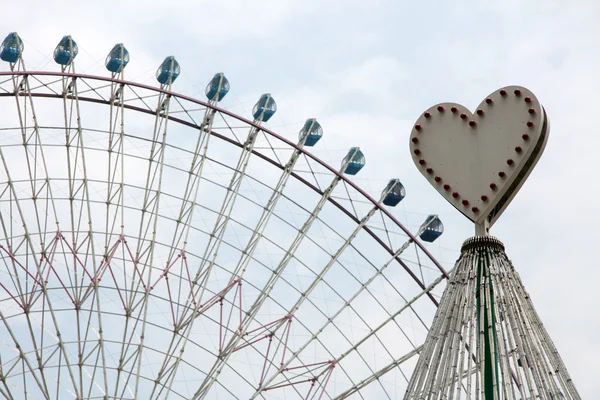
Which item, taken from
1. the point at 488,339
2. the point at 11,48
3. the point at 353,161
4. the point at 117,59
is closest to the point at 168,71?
the point at 117,59

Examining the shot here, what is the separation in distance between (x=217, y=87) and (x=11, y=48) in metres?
7.76

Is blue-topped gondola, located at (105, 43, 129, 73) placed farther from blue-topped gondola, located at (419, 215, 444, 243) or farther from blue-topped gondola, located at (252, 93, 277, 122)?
blue-topped gondola, located at (419, 215, 444, 243)

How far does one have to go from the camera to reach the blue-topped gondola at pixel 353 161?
44938 mm

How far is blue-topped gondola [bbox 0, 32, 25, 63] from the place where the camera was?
4041 centimetres

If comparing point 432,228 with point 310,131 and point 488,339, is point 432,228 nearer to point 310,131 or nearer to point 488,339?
point 310,131

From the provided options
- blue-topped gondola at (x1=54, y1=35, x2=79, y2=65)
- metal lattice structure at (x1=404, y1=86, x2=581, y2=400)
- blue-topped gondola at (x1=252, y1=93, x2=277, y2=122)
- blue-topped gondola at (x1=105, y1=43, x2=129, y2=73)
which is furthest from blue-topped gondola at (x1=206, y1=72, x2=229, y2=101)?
metal lattice structure at (x1=404, y1=86, x2=581, y2=400)

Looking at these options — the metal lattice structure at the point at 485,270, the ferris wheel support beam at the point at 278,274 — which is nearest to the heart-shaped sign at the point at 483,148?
the metal lattice structure at the point at 485,270

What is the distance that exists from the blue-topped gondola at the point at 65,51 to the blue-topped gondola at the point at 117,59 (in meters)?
1.36

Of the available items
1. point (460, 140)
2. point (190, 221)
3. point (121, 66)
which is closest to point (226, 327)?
point (190, 221)

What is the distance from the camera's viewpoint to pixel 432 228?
4506 centimetres

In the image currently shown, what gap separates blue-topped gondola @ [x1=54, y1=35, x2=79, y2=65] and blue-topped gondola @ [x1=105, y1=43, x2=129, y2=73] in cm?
136

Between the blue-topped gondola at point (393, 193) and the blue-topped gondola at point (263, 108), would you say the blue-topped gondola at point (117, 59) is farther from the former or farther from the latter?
the blue-topped gondola at point (393, 193)

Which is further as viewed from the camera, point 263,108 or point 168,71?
point 263,108

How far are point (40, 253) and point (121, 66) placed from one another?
7500 millimetres
